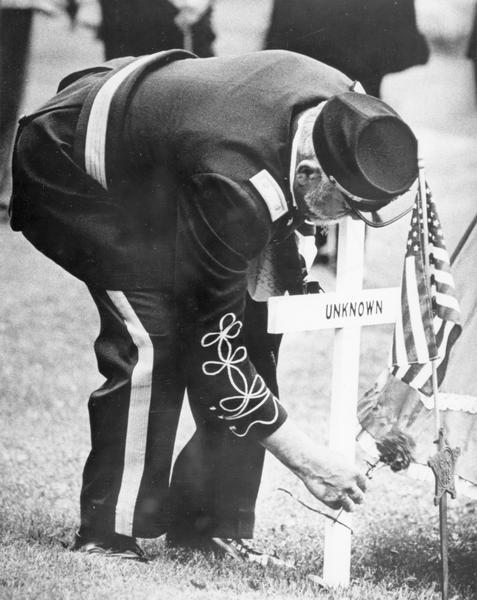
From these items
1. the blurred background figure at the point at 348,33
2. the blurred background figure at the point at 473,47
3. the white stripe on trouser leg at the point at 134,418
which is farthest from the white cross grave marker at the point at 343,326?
the blurred background figure at the point at 473,47

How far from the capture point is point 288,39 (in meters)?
3.53

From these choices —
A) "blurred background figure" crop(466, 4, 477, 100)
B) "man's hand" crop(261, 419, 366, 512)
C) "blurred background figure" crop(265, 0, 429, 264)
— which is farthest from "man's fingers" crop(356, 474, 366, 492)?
"blurred background figure" crop(466, 4, 477, 100)

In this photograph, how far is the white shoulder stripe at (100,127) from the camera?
280 centimetres

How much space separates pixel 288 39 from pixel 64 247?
3.78 ft

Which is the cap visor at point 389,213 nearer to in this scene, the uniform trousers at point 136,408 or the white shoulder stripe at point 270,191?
the white shoulder stripe at point 270,191

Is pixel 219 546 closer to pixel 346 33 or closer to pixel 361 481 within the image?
pixel 361 481

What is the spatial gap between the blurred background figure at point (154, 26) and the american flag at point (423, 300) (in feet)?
3.61

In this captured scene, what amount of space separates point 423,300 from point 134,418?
872 mm

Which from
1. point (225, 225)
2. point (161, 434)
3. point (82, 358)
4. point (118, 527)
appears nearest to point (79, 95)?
point (225, 225)

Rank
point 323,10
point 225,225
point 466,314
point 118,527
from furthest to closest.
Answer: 1. point 323,10
2. point 466,314
3. point 118,527
4. point 225,225

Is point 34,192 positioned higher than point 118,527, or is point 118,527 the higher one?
point 34,192

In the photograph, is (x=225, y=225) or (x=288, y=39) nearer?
(x=225, y=225)

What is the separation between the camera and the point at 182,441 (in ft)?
13.3

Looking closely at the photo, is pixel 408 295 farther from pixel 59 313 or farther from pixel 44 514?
pixel 59 313
